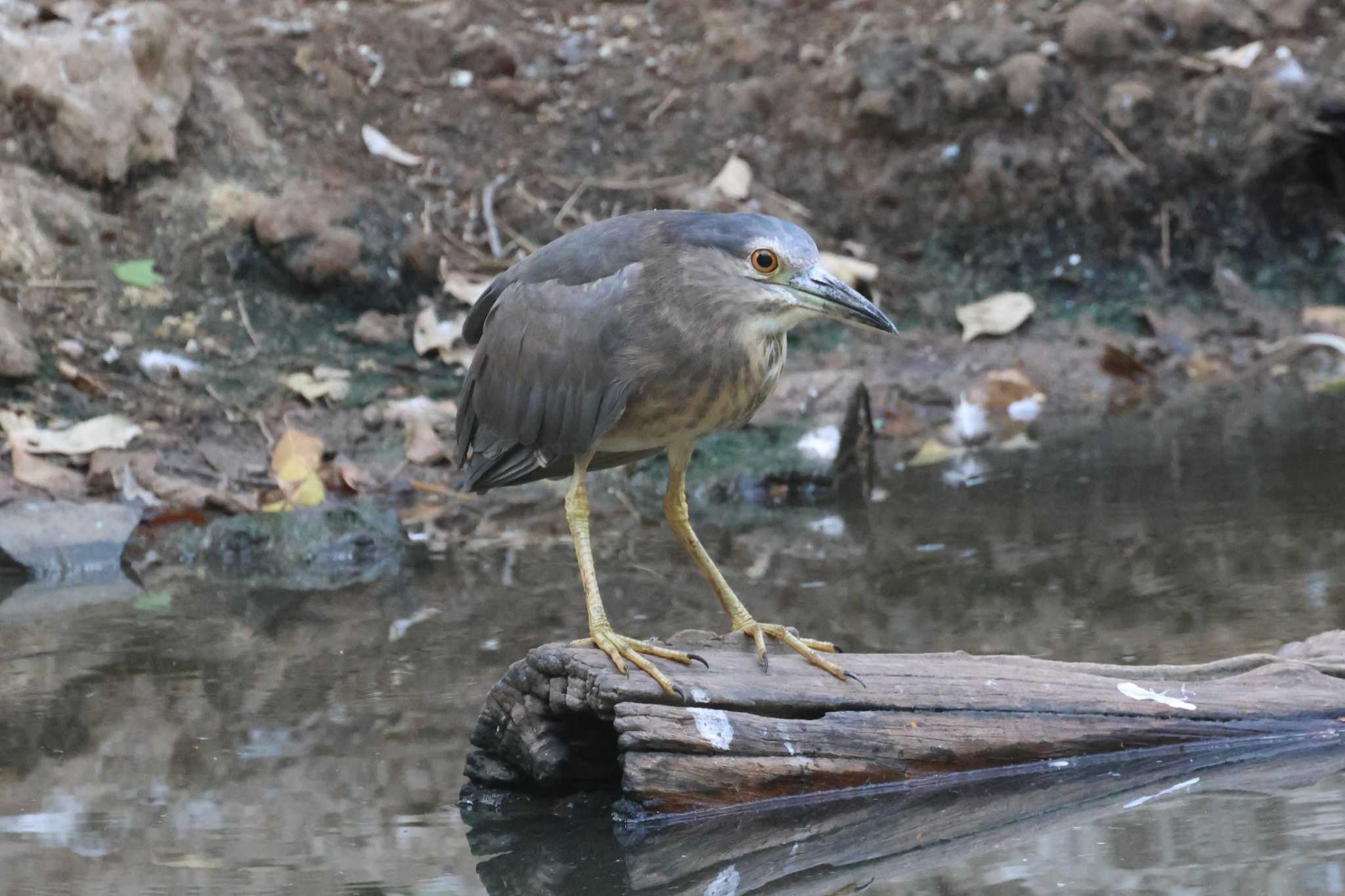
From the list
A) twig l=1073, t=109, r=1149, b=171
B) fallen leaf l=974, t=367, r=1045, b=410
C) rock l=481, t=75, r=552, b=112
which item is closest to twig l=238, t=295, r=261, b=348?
rock l=481, t=75, r=552, b=112

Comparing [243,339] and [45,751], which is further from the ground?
[45,751]

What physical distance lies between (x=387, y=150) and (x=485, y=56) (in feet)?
3.63

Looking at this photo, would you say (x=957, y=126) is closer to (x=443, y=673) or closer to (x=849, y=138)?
(x=849, y=138)

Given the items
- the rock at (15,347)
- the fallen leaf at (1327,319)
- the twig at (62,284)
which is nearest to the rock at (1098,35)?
the fallen leaf at (1327,319)

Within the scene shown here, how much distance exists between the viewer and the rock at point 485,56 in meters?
10.3

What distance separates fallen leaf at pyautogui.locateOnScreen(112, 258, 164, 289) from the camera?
8.36 m

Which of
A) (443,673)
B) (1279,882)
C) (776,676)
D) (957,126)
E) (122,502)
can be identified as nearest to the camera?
(1279,882)

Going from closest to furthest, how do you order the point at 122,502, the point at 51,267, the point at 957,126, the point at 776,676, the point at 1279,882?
the point at 1279,882 < the point at 776,676 < the point at 122,502 < the point at 51,267 < the point at 957,126

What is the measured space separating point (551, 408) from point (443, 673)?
1142mm

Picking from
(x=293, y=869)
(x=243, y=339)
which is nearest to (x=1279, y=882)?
(x=293, y=869)

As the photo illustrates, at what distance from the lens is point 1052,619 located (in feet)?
16.4

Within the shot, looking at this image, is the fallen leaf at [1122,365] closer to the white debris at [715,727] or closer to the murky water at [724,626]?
the murky water at [724,626]

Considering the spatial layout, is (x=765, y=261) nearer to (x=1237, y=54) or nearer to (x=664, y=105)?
(x=664, y=105)

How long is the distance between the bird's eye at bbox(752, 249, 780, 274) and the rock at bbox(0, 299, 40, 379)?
4873 millimetres
